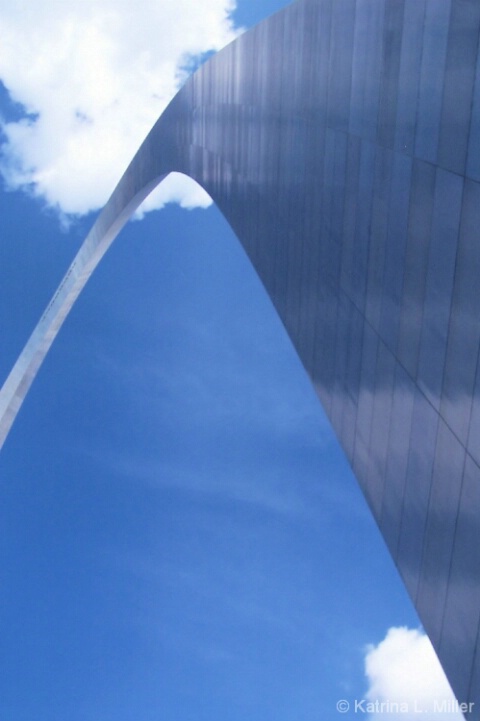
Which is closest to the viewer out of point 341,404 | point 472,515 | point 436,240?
point 472,515

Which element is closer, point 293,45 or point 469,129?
point 469,129

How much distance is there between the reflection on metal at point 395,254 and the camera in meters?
8.59

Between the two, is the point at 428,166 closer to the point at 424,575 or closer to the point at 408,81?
the point at 408,81

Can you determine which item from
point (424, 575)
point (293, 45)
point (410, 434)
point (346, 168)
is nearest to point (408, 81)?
point (346, 168)

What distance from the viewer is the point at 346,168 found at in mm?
13477

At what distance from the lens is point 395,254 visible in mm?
10930

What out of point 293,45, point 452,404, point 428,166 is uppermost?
point 293,45

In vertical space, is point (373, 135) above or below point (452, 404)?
above

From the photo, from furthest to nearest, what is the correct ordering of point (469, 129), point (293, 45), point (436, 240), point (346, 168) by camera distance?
1. point (293, 45)
2. point (346, 168)
3. point (436, 240)
4. point (469, 129)

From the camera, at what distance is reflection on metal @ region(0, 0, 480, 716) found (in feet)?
28.2

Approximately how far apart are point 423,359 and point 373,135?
372 cm

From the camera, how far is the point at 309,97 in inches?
634

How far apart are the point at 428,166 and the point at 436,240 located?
0.88m

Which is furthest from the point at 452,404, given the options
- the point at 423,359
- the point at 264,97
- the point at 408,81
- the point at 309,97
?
the point at 264,97
